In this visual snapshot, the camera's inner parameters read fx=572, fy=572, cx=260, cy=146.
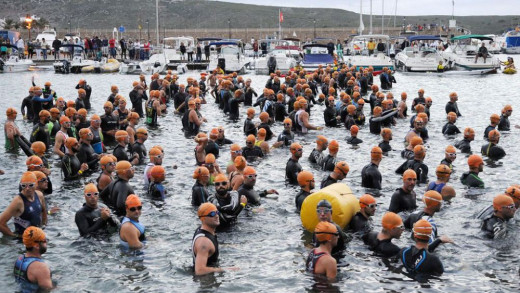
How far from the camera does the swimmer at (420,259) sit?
8.72 meters

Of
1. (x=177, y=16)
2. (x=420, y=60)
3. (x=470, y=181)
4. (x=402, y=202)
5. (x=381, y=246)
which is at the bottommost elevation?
(x=381, y=246)

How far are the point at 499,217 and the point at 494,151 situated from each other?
282 inches

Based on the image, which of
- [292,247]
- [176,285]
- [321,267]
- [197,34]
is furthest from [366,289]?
[197,34]

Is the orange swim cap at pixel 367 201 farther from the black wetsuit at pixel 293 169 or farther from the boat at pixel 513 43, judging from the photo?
the boat at pixel 513 43

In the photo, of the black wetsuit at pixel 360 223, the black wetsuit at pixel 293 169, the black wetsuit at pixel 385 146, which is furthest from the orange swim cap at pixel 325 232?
the black wetsuit at pixel 385 146

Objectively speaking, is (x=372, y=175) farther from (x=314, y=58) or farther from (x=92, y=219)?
(x=314, y=58)

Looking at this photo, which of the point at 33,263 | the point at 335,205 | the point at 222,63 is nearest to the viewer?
the point at 33,263

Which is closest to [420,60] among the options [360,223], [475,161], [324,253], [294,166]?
[475,161]

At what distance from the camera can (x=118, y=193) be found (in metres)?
11.1

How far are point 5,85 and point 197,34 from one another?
76196mm

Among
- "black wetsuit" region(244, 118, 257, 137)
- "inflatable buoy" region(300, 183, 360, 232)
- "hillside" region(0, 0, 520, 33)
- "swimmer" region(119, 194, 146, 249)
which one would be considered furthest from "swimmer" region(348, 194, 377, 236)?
"hillside" region(0, 0, 520, 33)

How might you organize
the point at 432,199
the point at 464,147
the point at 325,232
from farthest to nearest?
the point at 464,147 < the point at 432,199 < the point at 325,232

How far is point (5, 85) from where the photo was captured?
36188 mm

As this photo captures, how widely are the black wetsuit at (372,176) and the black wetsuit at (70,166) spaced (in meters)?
7.01
